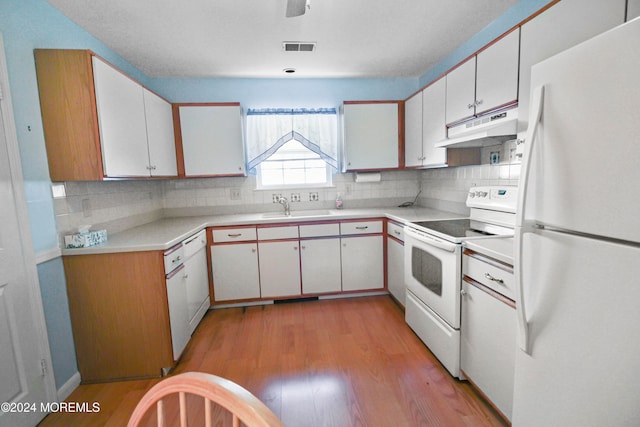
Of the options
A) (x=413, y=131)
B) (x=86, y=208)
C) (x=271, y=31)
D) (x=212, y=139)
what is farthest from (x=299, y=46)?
(x=86, y=208)

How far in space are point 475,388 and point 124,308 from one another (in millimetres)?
2280

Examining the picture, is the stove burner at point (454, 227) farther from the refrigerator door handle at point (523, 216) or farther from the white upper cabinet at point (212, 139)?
the white upper cabinet at point (212, 139)

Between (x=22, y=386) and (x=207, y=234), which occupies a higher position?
(x=207, y=234)

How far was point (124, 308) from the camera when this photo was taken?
1.86 m

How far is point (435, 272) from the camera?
1.96 m

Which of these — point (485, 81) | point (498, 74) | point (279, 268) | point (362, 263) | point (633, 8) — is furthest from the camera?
point (362, 263)

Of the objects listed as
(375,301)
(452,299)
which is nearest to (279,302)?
(375,301)

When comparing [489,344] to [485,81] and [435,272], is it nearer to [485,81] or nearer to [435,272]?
[435,272]

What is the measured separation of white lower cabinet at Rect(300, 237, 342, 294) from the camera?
2.96 metres

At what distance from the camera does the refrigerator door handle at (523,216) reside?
0.94m

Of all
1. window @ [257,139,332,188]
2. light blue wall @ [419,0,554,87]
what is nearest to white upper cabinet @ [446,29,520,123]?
light blue wall @ [419,0,554,87]

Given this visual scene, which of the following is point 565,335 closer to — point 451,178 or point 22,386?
point 451,178

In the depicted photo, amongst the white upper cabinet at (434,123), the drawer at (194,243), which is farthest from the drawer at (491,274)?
the drawer at (194,243)

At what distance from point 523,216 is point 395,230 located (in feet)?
6.01
